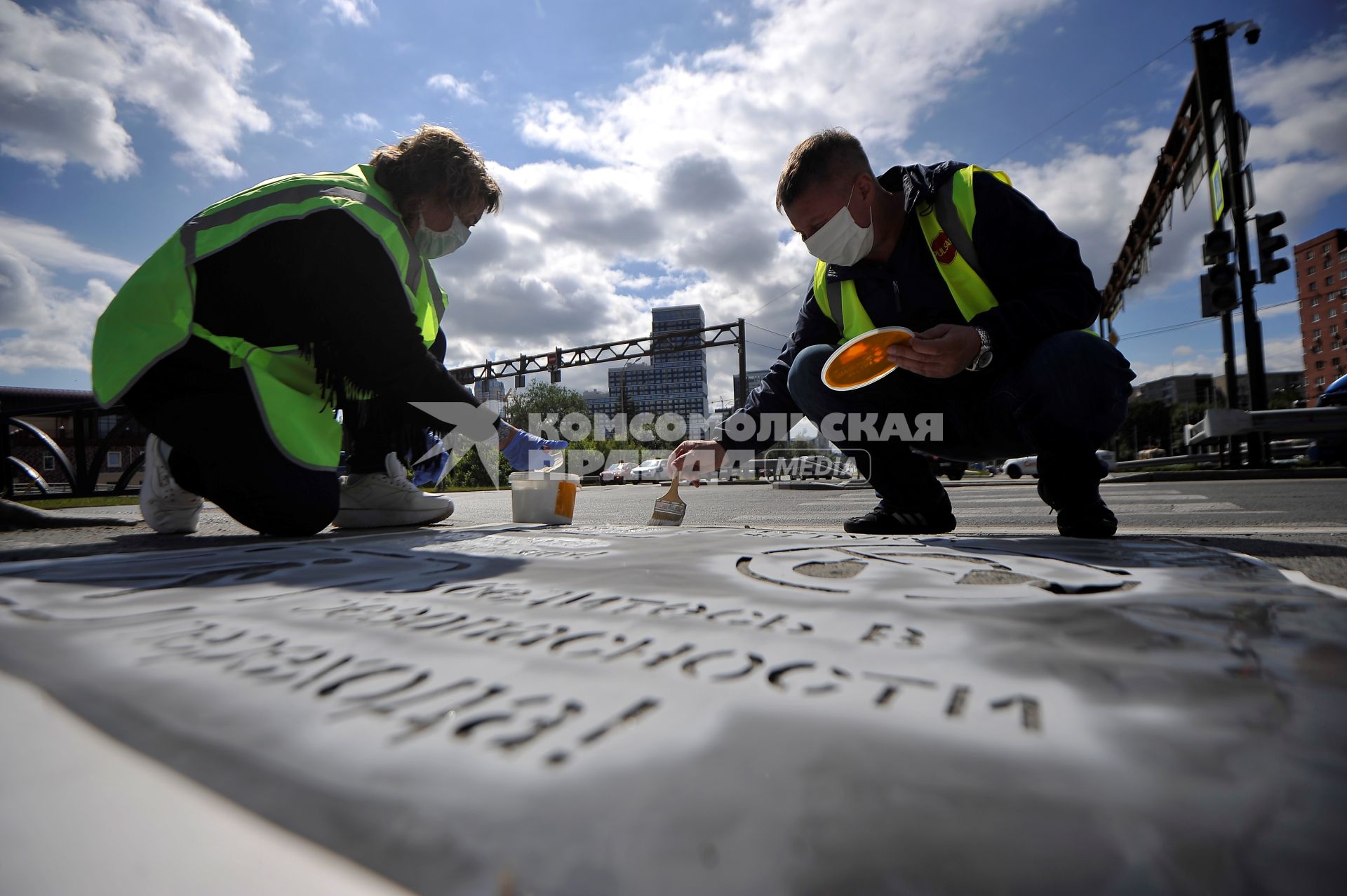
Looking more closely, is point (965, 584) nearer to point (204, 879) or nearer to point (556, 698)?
point (556, 698)

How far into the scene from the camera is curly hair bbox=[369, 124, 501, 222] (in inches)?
83.2

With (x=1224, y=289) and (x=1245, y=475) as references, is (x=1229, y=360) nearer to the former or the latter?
(x=1224, y=289)

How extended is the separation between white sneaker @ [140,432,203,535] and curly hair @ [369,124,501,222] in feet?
3.82

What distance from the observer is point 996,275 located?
1587mm

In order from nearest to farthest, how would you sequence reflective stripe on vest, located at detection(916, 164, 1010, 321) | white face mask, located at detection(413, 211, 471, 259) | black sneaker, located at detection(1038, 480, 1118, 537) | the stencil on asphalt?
the stencil on asphalt, black sneaker, located at detection(1038, 480, 1118, 537), reflective stripe on vest, located at detection(916, 164, 1010, 321), white face mask, located at detection(413, 211, 471, 259)

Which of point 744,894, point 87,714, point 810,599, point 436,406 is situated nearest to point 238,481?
point 436,406

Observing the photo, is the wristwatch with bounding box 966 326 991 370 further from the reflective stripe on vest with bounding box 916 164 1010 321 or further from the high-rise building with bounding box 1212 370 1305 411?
the high-rise building with bounding box 1212 370 1305 411

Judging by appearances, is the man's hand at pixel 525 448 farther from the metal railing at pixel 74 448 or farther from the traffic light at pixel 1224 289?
the traffic light at pixel 1224 289

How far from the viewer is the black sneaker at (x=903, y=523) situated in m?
1.84

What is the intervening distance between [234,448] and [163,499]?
54cm

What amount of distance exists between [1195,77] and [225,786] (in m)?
10.6

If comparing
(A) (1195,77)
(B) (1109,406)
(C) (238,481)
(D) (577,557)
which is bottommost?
(D) (577,557)

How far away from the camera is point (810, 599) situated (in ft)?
2.41

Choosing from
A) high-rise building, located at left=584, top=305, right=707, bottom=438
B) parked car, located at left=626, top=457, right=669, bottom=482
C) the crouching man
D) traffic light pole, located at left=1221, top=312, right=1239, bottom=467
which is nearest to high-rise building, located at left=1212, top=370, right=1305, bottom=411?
traffic light pole, located at left=1221, top=312, right=1239, bottom=467
